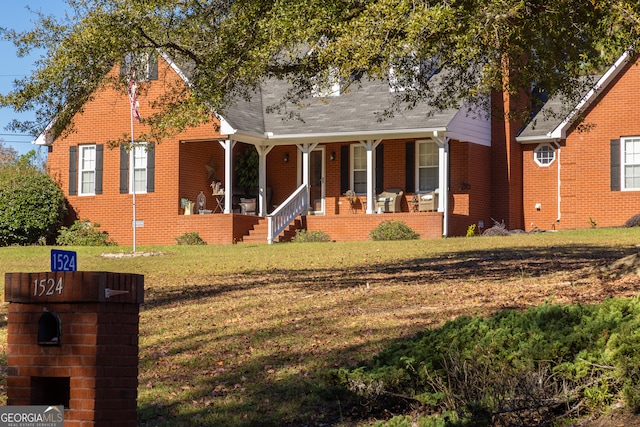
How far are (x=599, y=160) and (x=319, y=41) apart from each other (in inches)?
631

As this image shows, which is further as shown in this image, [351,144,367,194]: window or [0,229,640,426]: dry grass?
[351,144,367,194]: window

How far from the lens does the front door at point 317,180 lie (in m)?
30.7

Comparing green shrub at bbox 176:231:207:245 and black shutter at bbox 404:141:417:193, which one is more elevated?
black shutter at bbox 404:141:417:193

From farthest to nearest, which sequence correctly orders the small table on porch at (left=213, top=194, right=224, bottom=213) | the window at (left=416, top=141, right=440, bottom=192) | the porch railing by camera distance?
the small table on porch at (left=213, top=194, right=224, bottom=213)
the window at (left=416, top=141, right=440, bottom=192)
the porch railing

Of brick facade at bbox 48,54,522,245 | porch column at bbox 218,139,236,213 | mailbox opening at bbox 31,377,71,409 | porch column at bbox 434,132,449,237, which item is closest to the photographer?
mailbox opening at bbox 31,377,71,409

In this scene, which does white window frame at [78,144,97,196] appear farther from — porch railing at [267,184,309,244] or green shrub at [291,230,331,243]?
green shrub at [291,230,331,243]

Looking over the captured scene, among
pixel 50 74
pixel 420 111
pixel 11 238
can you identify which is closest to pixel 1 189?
pixel 11 238

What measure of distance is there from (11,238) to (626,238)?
17140 millimetres

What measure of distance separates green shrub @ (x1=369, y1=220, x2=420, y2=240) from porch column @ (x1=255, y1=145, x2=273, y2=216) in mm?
4388

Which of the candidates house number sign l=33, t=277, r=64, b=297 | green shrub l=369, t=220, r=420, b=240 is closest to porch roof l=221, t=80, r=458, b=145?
green shrub l=369, t=220, r=420, b=240

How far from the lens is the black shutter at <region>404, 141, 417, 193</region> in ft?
96.9

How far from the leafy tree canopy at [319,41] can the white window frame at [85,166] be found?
13624 millimetres

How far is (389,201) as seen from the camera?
2898cm

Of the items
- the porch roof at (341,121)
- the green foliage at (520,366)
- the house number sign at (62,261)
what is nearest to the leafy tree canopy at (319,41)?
the green foliage at (520,366)
